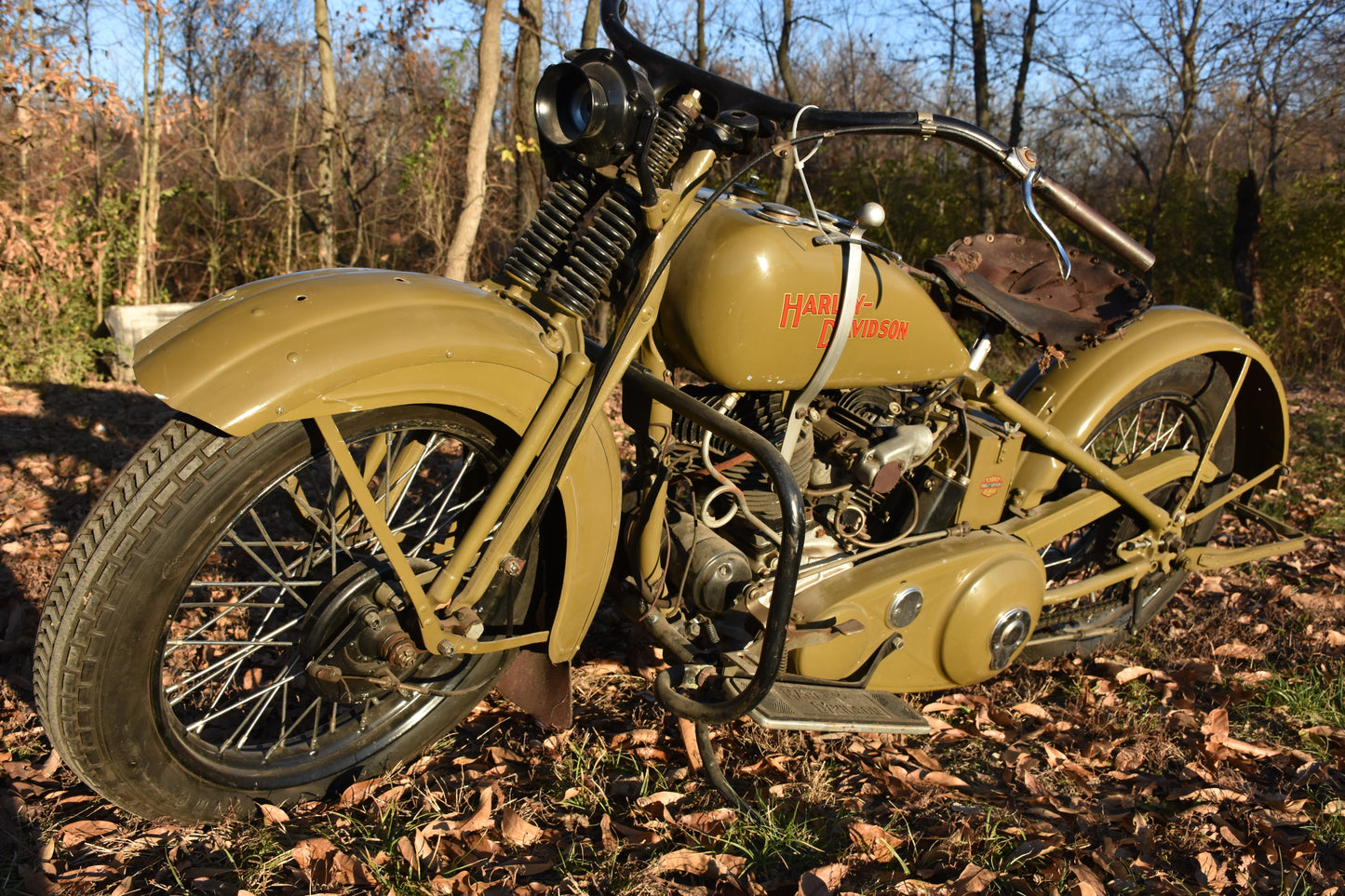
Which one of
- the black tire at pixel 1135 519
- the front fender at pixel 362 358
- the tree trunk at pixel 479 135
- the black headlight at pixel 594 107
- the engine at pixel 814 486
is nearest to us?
the front fender at pixel 362 358

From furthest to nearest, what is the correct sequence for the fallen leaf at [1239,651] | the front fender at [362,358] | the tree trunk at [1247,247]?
the tree trunk at [1247,247]
the fallen leaf at [1239,651]
the front fender at [362,358]

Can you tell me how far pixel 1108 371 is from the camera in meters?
2.92

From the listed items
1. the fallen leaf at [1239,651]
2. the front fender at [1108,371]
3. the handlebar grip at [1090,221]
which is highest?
the handlebar grip at [1090,221]

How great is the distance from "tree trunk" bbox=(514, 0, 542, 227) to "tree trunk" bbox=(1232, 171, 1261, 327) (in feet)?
22.9

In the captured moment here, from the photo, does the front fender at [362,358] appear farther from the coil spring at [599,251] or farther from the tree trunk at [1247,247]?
the tree trunk at [1247,247]

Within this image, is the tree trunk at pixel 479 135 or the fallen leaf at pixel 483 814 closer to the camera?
the fallen leaf at pixel 483 814

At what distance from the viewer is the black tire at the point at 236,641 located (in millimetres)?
1701

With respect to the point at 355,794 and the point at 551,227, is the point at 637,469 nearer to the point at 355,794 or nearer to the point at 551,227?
the point at 551,227

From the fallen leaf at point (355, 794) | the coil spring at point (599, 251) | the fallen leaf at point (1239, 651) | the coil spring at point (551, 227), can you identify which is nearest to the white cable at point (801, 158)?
the coil spring at point (599, 251)

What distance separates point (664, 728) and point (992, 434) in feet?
4.42

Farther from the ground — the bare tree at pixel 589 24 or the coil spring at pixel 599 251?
the bare tree at pixel 589 24

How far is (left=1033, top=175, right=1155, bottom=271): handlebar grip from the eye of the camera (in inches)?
88.8

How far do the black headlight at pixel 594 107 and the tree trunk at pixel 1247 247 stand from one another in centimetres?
916

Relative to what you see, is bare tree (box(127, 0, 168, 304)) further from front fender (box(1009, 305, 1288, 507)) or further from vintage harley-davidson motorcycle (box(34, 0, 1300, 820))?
front fender (box(1009, 305, 1288, 507))
